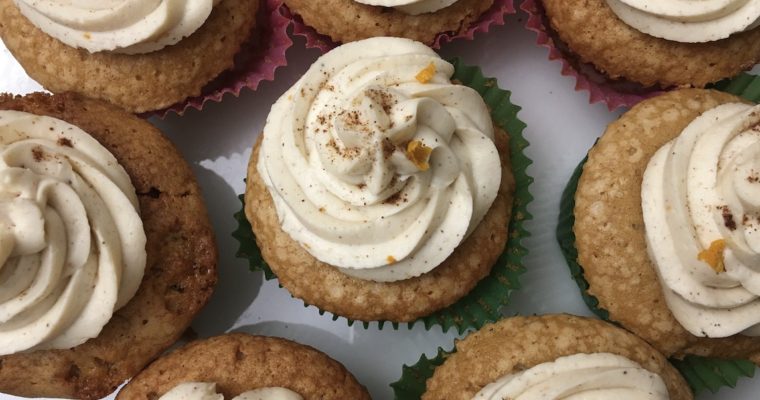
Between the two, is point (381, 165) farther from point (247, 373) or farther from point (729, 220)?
point (729, 220)

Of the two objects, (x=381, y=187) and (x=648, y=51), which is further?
(x=648, y=51)

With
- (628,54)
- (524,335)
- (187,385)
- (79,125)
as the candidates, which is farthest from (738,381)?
(79,125)

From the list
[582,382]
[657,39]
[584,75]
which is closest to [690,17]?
[657,39]

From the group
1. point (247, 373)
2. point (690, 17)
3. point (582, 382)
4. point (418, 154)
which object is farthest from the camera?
point (690, 17)

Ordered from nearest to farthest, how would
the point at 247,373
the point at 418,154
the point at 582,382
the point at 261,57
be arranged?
the point at 582,382 → the point at 418,154 → the point at 247,373 → the point at 261,57

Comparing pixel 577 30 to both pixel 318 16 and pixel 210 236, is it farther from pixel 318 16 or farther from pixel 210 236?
pixel 210 236

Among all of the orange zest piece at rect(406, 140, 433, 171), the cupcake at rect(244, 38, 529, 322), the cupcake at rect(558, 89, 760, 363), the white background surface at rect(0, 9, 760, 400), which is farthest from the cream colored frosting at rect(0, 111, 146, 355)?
the cupcake at rect(558, 89, 760, 363)

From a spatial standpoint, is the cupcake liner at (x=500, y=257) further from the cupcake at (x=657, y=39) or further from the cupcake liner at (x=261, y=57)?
the cupcake liner at (x=261, y=57)
